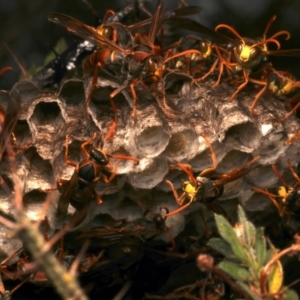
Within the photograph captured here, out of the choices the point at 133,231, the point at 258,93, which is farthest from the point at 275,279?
the point at 258,93

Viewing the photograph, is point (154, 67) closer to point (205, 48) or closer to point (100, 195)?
point (205, 48)

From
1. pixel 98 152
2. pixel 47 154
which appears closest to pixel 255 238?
pixel 98 152

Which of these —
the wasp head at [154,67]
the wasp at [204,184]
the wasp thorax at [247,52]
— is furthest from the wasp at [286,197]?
the wasp head at [154,67]

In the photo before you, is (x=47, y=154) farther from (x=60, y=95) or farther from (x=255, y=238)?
(x=255, y=238)

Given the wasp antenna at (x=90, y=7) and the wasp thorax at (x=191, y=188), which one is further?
the wasp antenna at (x=90, y=7)

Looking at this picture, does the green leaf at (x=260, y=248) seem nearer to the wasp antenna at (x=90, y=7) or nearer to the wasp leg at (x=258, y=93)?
the wasp leg at (x=258, y=93)
